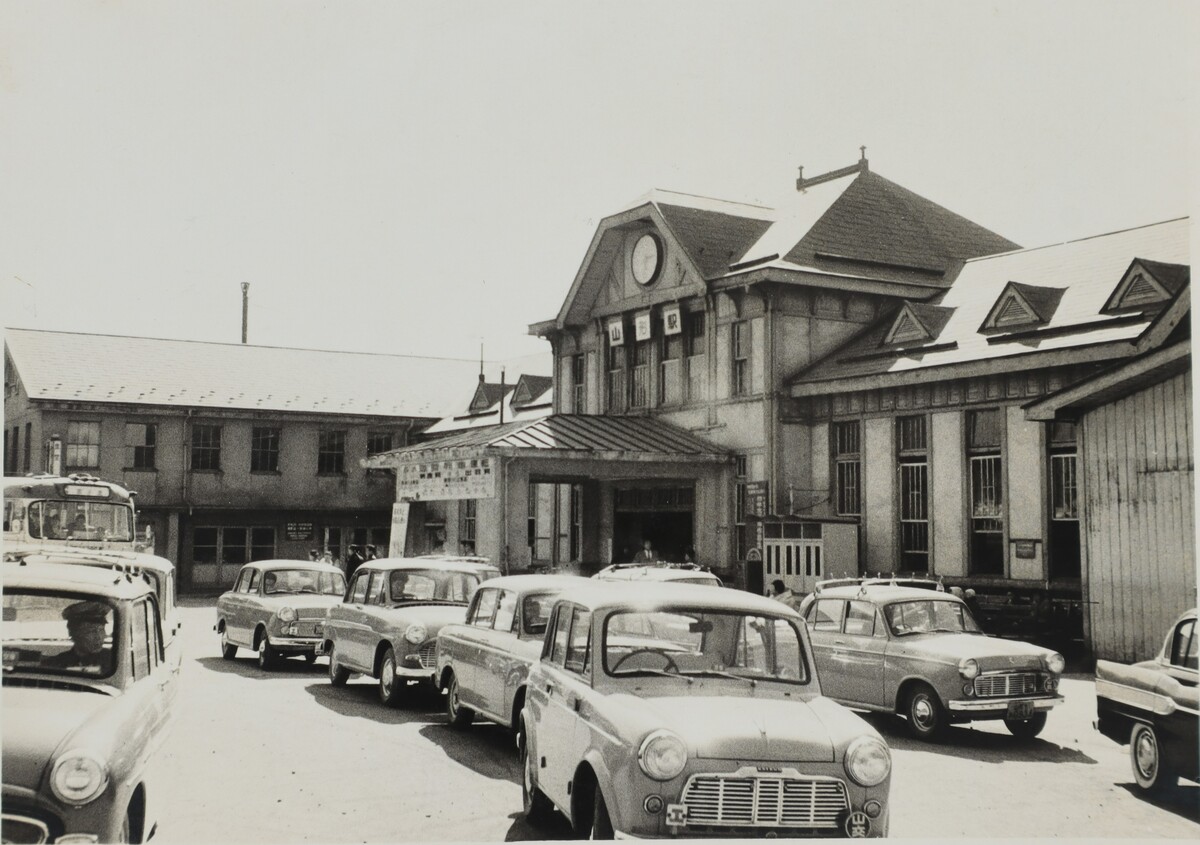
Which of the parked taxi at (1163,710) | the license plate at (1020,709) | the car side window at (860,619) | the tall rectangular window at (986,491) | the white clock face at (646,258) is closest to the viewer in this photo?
the parked taxi at (1163,710)

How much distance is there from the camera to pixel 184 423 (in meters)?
36.7

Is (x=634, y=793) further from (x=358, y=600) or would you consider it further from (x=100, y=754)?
(x=358, y=600)

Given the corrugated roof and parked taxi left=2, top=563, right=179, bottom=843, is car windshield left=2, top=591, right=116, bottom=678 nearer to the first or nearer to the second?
parked taxi left=2, top=563, right=179, bottom=843

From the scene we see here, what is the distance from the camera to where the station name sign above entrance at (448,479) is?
22.5 metres

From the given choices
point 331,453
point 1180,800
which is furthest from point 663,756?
point 331,453

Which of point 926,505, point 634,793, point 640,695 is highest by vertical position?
point 926,505

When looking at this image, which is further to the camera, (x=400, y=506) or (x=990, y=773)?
(x=400, y=506)

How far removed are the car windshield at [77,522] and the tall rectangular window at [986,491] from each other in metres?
13.8

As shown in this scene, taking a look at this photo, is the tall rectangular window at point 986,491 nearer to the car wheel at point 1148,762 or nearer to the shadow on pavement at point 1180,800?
the car wheel at point 1148,762

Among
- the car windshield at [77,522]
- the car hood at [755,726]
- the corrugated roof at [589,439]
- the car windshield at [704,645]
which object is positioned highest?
the corrugated roof at [589,439]

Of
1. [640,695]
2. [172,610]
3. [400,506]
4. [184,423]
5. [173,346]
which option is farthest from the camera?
[173,346]

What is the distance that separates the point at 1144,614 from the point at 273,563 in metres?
11.8

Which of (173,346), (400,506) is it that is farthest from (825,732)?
(173,346)

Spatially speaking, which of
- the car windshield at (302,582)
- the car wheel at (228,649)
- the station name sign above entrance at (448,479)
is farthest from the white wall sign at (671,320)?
the car wheel at (228,649)
